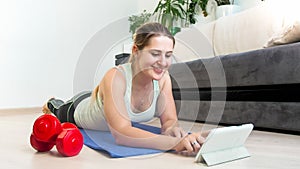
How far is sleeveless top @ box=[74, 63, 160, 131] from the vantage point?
924 millimetres

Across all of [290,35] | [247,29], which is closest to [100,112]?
[290,35]

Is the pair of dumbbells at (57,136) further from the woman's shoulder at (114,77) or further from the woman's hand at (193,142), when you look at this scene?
the woman's hand at (193,142)

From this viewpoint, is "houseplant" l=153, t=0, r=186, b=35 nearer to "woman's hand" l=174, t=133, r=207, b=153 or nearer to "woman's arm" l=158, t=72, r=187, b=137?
"woman's arm" l=158, t=72, r=187, b=137

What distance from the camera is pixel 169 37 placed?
808 millimetres

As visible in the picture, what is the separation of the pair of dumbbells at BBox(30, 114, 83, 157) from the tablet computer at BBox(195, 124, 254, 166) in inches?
12.8

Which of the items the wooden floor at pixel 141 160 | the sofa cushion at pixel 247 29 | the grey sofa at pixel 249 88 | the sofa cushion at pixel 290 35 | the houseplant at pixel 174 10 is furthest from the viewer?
the houseplant at pixel 174 10

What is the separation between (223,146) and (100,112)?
49 centimetres

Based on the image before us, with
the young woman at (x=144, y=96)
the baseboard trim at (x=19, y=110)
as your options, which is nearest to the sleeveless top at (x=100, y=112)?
the young woman at (x=144, y=96)

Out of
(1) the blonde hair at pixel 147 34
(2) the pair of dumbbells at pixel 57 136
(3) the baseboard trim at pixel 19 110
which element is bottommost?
(3) the baseboard trim at pixel 19 110

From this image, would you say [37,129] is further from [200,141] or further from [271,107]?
[271,107]

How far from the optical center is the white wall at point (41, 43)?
8.35ft

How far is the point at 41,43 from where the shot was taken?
9.05ft

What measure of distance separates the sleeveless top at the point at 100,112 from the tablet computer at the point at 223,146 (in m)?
0.28

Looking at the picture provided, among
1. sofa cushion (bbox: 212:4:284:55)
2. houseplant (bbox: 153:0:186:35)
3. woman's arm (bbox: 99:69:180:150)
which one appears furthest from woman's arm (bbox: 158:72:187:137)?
houseplant (bbox: 153:0:186:35)
